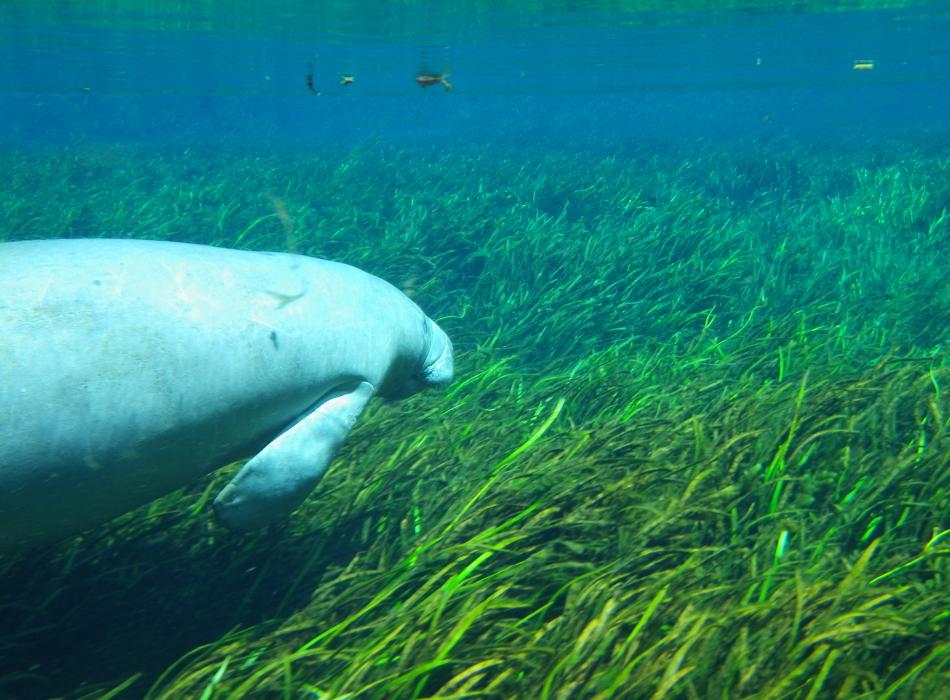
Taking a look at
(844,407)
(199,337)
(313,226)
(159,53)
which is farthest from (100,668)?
(159,53)

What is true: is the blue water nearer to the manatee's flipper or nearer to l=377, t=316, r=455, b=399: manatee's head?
l=377, t=316, r=455, b=399: manatee's head

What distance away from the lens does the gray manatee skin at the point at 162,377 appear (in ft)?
7.68

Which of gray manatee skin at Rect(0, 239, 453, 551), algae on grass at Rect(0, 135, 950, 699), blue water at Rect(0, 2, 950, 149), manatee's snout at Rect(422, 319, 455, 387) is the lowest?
algae on grass at Rect(0, 135, 950, 699)

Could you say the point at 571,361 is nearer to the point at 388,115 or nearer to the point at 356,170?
the point at 356,170

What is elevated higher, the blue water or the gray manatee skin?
the blue water

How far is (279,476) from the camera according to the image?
9.00 feet

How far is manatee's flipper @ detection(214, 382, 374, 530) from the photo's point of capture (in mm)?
2732

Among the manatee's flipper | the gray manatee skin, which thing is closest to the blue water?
the gray manatee skin

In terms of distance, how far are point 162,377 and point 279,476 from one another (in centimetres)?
59

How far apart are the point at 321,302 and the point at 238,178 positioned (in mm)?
11673

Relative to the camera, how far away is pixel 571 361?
20.4 ft

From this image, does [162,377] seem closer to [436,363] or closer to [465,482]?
[465,482]

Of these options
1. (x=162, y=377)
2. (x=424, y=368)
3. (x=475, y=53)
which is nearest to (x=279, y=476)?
(x=162, y=377)

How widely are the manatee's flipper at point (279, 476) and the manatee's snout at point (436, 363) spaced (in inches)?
47.0
